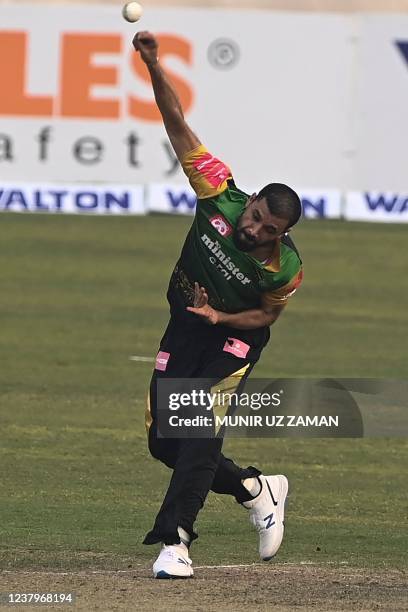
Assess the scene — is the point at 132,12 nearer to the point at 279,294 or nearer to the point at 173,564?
the point at 279,294

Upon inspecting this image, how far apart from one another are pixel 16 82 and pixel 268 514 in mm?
26655

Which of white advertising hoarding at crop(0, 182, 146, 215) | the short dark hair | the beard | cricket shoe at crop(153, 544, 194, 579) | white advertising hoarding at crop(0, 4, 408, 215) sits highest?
the short dark hair

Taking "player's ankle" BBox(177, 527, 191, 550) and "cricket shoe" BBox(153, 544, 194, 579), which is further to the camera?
"player's ankle" BBox(177, 527, 191, 550)

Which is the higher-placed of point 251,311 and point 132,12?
point 132,12

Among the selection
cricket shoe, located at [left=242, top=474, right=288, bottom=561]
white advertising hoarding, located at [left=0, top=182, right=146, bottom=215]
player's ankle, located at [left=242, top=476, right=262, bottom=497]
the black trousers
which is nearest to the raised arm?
the black trousers

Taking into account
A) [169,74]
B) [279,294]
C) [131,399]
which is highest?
[279,294]

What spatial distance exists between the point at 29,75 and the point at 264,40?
202 inches

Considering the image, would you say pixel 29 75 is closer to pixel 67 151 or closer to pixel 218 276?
pixel 67 151

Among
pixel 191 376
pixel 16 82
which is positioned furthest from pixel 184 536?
pixel 16 82

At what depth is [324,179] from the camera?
112ft

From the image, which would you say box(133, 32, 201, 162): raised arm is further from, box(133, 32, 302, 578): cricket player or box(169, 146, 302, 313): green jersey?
box(169, 146, 302, 313): green jersey

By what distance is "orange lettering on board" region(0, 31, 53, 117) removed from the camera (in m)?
34.5

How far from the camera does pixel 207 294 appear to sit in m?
8.51

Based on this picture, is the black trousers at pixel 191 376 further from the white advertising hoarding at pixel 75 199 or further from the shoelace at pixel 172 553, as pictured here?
the white advertising hoarding at pixel 75 199
